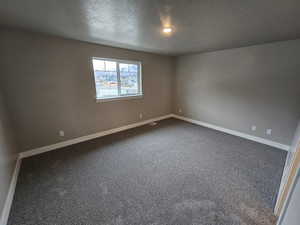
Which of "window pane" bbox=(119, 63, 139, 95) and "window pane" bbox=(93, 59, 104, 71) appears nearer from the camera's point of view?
"window pane" bbox=(93, 59, 104, 71)

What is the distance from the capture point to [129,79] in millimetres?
3859

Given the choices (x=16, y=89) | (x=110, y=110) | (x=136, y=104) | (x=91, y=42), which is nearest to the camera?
(x=16, y=89)

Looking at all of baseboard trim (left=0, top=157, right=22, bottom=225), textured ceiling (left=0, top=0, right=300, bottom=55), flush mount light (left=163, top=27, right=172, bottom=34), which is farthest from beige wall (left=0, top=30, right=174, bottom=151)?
flush mount light (left=163, top=27, right=172, bottom=34)

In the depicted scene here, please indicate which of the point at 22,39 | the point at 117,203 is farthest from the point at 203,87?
the point at 22,39

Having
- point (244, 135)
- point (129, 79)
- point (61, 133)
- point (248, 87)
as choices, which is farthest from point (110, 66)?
point (244, 135)

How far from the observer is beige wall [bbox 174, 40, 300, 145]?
2.64 m

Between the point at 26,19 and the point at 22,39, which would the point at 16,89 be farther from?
the point at 26,19

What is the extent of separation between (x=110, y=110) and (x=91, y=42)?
5.37 ft

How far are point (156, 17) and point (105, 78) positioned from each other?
2113mm

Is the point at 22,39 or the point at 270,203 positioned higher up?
the point at 22,39

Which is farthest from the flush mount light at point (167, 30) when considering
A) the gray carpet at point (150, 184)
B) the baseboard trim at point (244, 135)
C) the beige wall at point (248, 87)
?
the baseboard trim at point (244, 135)

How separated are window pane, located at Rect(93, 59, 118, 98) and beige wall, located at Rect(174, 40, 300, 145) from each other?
93.0 inches

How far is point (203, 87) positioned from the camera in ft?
13.3

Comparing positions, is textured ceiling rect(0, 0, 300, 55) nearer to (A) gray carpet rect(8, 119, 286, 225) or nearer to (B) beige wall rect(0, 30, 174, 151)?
(B) beige wall rect(0, 30, 174, 151)
